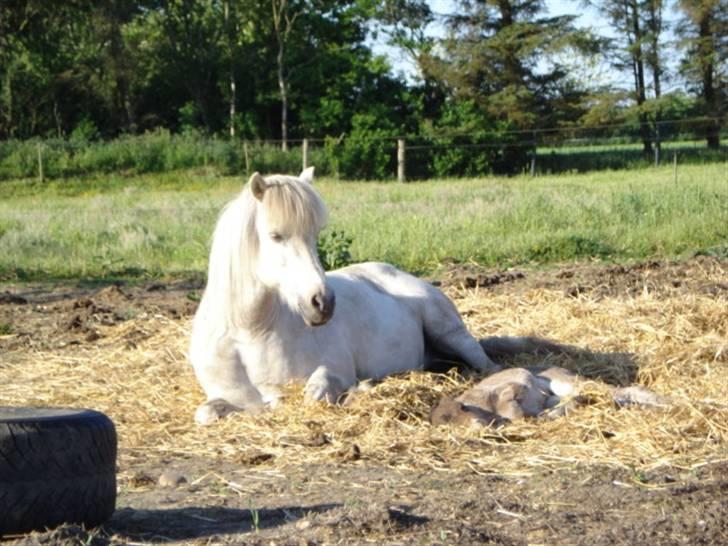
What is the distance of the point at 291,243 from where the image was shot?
6062 mm

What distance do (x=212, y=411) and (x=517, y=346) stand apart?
2.45 meters

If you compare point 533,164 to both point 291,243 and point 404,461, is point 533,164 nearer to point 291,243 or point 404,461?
point 291,243

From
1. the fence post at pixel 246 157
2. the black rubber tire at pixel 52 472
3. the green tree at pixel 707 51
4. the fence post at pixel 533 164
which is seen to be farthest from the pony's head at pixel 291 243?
the green tree at pixel 707 51

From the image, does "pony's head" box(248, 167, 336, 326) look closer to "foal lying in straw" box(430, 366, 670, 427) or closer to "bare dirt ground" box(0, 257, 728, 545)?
"bare dirt ground" box(0, 257, 728, 545)

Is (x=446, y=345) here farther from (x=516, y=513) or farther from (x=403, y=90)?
(x=403, y=90)

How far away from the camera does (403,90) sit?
154 feet

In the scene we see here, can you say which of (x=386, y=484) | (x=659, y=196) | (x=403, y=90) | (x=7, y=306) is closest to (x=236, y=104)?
(x=403, y=90)

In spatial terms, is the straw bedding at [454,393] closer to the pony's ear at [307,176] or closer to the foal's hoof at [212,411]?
the foal's hoof at [212,411]

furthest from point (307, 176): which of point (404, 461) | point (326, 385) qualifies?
point (404, 461)

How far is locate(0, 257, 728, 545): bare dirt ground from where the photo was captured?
4074 mm

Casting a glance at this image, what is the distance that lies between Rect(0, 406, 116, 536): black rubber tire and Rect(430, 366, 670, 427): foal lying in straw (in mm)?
2288

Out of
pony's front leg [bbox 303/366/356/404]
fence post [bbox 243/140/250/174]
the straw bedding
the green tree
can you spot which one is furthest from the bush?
the green tree

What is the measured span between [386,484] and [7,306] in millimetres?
6803

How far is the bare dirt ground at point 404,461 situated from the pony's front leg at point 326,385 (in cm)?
Answer: 19
